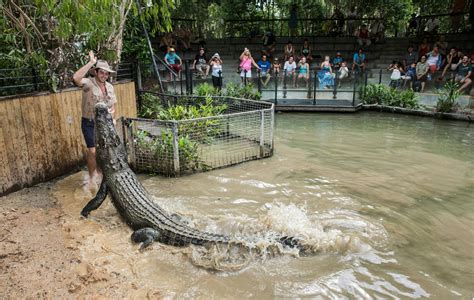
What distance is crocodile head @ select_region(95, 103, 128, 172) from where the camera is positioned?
15.1 feet

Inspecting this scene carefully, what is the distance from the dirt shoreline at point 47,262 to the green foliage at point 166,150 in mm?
1778

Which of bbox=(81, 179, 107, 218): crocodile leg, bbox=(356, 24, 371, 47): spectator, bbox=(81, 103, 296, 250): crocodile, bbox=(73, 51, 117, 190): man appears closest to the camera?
bbox=(81, 103, 296, 250): crocodile

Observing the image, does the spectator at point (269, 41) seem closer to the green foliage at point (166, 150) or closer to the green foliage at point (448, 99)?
the green foliage at point (448, 99)

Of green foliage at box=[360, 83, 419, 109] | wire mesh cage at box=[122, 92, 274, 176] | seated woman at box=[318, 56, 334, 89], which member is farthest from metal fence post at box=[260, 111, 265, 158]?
green foliage at box=[360, 83, 419, 109]

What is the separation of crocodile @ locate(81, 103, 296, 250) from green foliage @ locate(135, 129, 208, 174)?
1.28m

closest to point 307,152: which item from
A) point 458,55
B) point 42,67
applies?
point 42,67

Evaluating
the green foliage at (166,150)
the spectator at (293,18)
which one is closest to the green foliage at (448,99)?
the green foliage at (166,150)

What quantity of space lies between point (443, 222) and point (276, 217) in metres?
2.17

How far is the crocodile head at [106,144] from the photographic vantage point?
462cm

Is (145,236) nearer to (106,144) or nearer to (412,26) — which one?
(106,144)

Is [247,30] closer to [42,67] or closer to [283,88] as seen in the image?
[283,88]

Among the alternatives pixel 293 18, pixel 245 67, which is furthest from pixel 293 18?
pixel 245 67

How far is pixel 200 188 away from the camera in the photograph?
570 cm

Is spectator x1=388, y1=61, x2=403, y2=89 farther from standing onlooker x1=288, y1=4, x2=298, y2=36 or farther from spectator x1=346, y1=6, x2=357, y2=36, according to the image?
standing onlooker x1=288, y1=4, x2=298, y2=36
